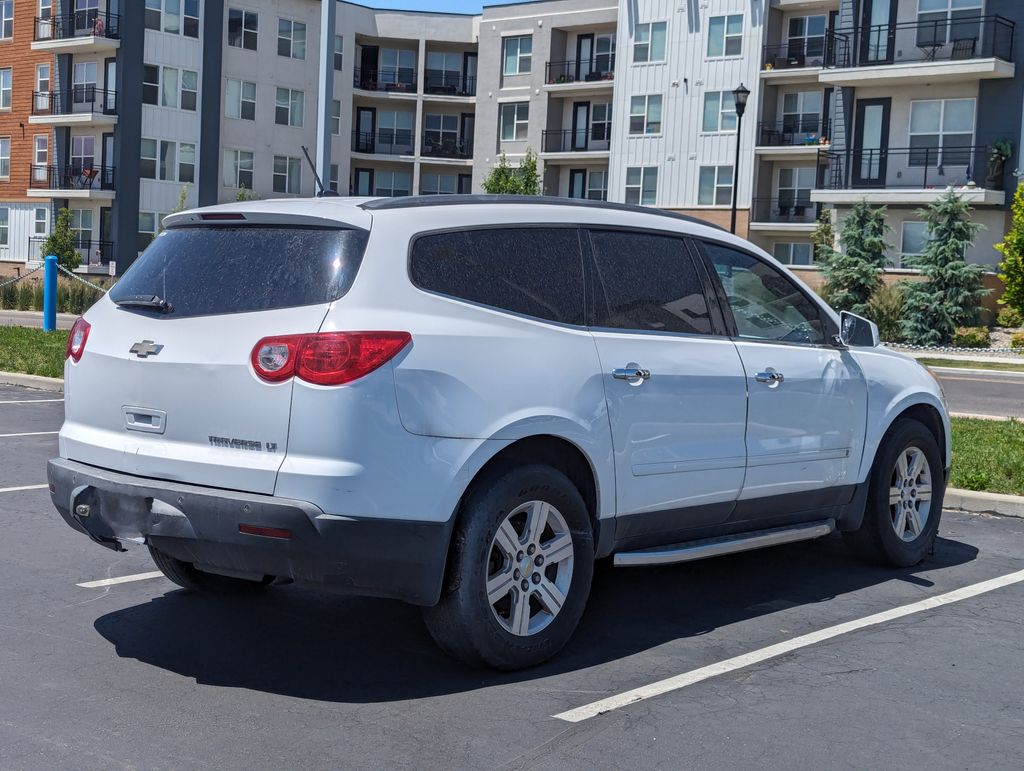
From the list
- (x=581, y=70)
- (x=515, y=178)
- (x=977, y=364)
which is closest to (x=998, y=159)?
(x=977, y=364)

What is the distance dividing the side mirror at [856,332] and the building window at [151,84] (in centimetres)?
5415

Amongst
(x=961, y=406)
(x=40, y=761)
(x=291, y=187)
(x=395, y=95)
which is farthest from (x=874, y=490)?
(x=395, y=95)

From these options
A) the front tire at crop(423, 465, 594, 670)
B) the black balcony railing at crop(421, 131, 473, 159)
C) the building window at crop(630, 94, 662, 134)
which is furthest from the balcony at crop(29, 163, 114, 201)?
the front tire at crop(423, 465, 594, 670)

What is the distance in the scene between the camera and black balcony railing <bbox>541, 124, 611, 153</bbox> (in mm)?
61812

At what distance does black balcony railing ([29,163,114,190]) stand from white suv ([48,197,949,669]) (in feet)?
177

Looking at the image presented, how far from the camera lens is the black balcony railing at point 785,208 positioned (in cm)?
5419

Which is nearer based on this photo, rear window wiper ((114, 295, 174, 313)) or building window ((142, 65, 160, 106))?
rear window wiper ((114, 295, 174, 313))

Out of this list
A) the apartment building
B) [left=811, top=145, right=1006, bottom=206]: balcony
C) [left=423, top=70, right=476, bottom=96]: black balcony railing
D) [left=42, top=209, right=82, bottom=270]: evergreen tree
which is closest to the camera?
[left=811, top=145, right=1006, bottom=206]: balcony

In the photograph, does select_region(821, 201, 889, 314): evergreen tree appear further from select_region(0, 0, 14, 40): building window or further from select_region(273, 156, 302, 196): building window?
select_region(0, 0, 14, 40): building window

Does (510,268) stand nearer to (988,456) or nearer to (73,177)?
→ (988,456)

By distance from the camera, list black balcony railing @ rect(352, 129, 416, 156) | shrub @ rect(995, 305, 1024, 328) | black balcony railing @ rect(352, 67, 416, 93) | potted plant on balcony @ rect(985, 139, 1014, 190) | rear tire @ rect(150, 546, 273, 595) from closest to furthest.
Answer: rear tire @ rect(150, 546, 273, 595), shrub @ rect(995, 305, 1024, 328), potted plant on balcony @ rect(985, 139, 1014, 190), black balcony railing @ rect(352, 67, 416, 93), black balcony railing @ rect(352, 129, 416, 156)

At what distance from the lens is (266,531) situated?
16.1 feet

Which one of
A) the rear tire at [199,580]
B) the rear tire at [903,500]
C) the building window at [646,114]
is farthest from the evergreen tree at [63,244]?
the rear tire at [903,500]

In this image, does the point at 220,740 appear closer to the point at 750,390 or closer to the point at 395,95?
the point at 750,390
